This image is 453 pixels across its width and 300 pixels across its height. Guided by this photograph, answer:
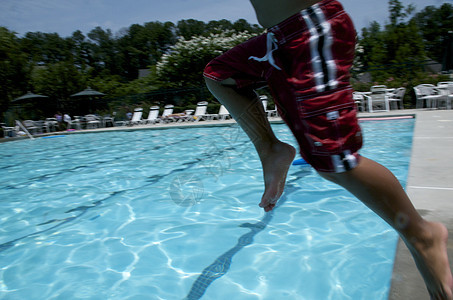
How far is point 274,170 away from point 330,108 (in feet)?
1.76

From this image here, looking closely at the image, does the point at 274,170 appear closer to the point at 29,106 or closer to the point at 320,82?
the point at 320,82

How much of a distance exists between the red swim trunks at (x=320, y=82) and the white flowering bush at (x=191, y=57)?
80.6 ft

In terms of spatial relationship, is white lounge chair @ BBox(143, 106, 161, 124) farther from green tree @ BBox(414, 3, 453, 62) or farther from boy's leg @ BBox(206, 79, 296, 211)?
green tree @ BBox(414, 3, 453, 62)

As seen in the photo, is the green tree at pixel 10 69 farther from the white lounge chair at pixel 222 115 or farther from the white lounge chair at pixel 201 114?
the white lounge chair at pixel 222 115

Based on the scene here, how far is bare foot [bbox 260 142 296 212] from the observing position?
1.45m

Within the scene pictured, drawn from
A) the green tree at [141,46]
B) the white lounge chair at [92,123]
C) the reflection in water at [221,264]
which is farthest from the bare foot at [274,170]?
the green tree at [141,46]

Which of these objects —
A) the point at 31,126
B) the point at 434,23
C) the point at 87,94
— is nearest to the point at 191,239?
the point at 31,126

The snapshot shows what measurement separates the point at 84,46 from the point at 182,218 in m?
71.0

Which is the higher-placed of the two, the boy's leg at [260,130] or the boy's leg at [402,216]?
the boy's leg at [260,130]

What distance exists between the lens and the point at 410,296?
1314 millimetres

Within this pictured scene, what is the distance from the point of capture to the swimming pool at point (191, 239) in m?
2.33

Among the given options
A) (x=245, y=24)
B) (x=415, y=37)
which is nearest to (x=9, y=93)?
(x=415, y=37)

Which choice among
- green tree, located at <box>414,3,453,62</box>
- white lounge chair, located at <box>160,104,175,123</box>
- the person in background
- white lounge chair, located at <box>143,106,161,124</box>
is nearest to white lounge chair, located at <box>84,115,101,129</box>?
white lounge chair, located at <box>143,106,161,124</box>

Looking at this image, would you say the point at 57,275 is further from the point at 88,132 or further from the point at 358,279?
the point at 88,132
